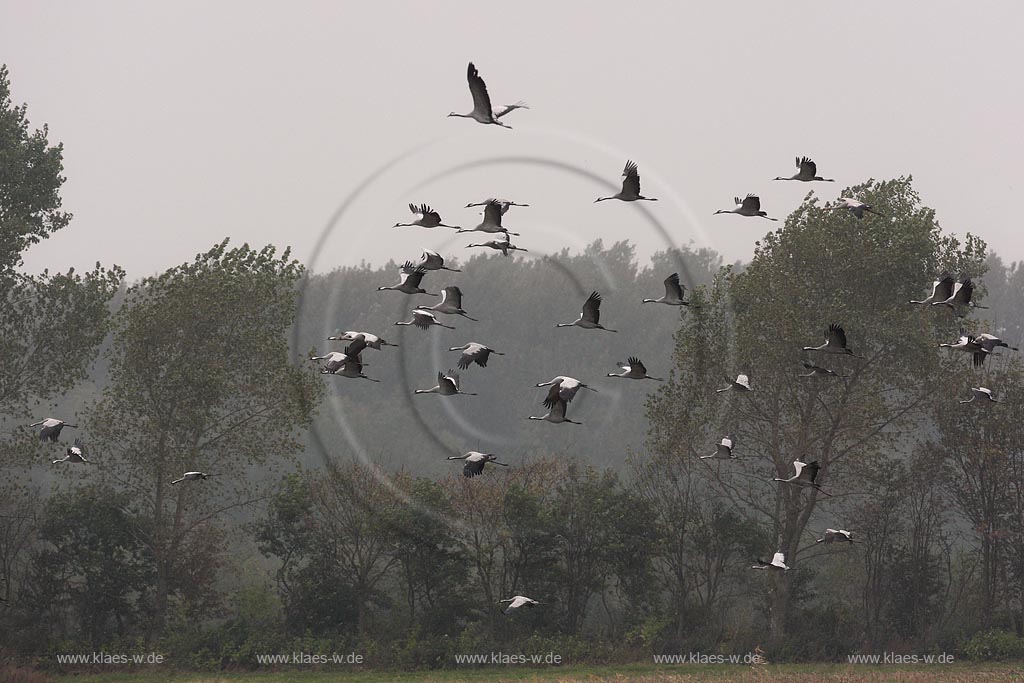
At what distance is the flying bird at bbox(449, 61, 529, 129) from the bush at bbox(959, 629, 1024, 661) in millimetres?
26912

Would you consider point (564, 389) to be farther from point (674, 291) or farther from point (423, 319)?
point (674, 291)

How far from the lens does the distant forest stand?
37.1 meters

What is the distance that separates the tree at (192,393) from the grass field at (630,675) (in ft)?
14.2

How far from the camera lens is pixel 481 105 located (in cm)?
1872

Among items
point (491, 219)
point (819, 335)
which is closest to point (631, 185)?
point (491, 219)

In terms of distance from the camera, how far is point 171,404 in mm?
37969

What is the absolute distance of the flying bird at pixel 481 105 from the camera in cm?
1825

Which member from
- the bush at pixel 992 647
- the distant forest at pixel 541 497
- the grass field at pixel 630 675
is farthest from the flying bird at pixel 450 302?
the bush at pixel 992 647

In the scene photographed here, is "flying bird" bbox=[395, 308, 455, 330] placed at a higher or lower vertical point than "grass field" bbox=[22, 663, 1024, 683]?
higher

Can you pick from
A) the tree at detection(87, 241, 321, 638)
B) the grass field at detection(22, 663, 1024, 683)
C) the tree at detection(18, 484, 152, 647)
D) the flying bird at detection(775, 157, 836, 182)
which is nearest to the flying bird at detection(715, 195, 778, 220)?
the flying bird at detection(775, 157, 836, 182)

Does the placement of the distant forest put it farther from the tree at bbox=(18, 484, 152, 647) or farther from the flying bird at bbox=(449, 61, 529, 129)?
the flying bird at bbox=(449, 61, 529, 129)

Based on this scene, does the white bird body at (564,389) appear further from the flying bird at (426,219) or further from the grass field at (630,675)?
the grass field at (630,675)

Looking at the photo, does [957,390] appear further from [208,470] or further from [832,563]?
[208,470]

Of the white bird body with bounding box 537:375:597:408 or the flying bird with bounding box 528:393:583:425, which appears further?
the flying bird with bounding box 528:393:583:425
